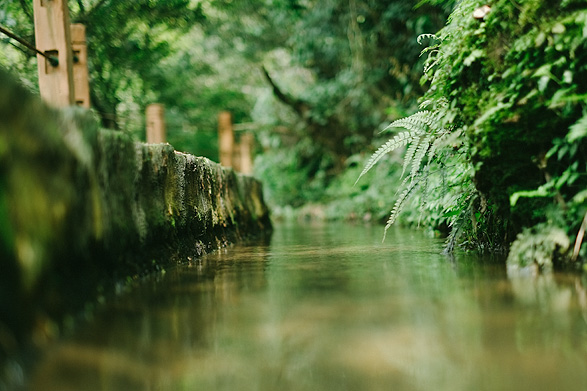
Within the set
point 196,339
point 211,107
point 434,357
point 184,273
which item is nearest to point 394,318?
point 434,357

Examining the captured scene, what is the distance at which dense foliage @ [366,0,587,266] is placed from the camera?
248 centimetres

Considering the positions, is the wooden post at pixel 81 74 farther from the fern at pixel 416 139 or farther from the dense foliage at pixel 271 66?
the fern at pixel 416 139

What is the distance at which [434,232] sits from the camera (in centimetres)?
516

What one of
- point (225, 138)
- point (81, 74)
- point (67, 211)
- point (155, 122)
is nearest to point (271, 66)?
point (225, 138)

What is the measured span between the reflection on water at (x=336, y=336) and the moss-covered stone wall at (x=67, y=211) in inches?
→ 6.5

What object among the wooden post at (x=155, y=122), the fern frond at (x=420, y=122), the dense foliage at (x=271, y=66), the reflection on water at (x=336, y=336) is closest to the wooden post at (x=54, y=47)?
the reflection on water at (x=336, y=336)

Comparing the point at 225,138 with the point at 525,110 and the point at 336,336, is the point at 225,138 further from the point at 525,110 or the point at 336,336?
the point at 336,336

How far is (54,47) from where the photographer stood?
3281mm

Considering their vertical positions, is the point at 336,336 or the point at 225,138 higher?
the point at 225,138

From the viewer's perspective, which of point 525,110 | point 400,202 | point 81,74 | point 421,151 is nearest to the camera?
point 525,110

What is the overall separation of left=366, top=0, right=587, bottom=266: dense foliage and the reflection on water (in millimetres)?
384

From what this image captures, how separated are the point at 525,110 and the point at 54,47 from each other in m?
2.95

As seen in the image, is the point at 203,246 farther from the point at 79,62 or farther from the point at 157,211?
the point at 79,62

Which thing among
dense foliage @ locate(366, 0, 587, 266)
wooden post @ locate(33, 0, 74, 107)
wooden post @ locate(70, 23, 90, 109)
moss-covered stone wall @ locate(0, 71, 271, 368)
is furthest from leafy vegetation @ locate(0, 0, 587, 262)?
wooden post @ locate(33, 0, 74, 107)
